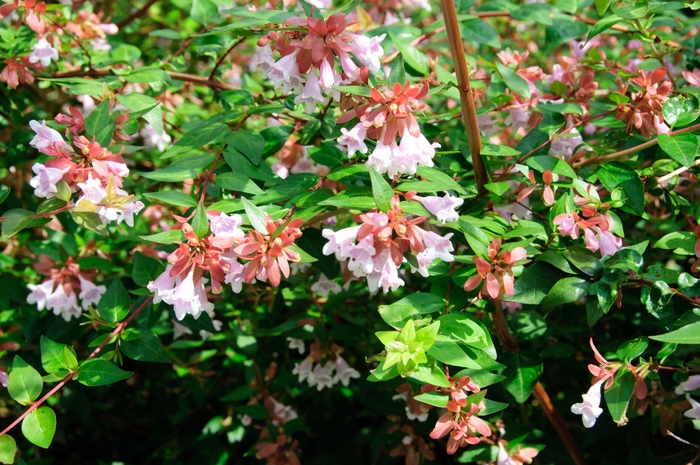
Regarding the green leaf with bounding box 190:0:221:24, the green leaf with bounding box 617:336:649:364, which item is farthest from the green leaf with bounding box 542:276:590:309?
the green leaf with bounding box 190:0:221:24

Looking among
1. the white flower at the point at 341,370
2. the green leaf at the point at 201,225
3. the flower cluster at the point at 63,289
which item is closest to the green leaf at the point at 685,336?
the green leaf at the point at 201,225

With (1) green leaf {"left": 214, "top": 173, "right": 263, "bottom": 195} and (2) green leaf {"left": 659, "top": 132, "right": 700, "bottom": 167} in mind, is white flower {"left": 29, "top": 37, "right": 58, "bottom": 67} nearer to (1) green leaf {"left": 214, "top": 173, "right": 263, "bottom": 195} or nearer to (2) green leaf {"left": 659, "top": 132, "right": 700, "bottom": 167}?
(1) green leaf {"left": 214, "top": 173, "right": 263, "bottom": 195}

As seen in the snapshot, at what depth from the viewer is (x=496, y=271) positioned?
3.48 ft

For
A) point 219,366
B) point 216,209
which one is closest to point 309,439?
point 219,366

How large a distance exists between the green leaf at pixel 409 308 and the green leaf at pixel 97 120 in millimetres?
613

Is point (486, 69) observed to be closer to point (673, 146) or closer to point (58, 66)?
point (673, 146)

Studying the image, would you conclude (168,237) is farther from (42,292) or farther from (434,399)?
(42,292)

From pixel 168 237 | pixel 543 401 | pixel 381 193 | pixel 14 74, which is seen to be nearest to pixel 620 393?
pixel 543 401

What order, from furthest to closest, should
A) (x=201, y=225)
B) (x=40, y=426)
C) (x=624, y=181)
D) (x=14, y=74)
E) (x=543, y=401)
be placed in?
(x=14, y=74)
(x=543, y=401)
(x=624, y=181)
(x=40, y=426)
(x=201, y=225)

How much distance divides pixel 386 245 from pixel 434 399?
0.93ft

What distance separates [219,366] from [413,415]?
90 cm

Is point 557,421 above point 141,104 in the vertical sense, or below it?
below

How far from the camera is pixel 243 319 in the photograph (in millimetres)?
1781

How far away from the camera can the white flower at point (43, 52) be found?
5.06 ft
